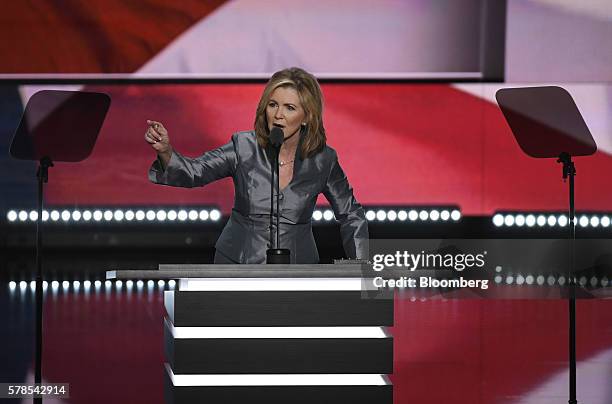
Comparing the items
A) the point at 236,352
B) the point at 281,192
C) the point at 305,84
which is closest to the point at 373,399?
the point at 236,352

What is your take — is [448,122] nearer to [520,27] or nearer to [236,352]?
[520,27]

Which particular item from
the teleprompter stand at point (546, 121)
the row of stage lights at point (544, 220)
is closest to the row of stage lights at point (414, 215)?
the row of stage lights at point (544, 220)

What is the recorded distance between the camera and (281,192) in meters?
3.05

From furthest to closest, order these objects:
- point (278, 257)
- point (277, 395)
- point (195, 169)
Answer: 1. point (195, 169)
2. point (278, 257)
3. point (277, 395)

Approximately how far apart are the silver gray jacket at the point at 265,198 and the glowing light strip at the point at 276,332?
0.57 metres

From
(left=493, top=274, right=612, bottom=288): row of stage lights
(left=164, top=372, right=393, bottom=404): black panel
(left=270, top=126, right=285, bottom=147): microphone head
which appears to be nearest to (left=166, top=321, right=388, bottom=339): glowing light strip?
(left=164, top=372, right=393, bottom=404): black panel

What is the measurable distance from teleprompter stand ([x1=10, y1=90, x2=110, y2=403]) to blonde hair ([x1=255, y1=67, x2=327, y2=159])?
3.11 metres

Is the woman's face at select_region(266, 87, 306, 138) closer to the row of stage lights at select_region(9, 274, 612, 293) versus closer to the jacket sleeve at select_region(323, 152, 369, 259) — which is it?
the jacket sleeve at select_region(323, 152, 369, 259)

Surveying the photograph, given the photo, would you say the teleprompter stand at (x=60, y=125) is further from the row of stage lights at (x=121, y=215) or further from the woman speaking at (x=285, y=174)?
the woman speaking at (x=285, y=174)

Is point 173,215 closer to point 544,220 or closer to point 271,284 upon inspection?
point 544,220

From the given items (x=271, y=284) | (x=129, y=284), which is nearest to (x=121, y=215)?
(x=129, y=284)

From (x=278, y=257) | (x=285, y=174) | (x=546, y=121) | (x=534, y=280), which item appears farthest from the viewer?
(x=534, y=280)

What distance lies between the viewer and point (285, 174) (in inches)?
122

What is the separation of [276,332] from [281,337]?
0.02 metres
